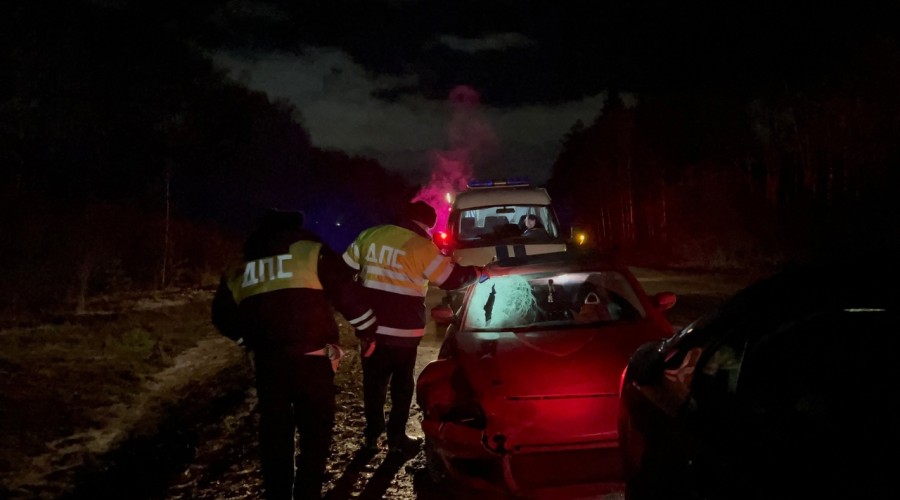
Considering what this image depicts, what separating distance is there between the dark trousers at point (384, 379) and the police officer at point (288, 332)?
1271 millimetres

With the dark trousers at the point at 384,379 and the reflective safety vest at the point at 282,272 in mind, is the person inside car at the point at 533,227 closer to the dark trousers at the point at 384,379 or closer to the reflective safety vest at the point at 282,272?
the dark trousers at the point at 384,379

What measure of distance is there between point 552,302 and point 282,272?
2.57 m

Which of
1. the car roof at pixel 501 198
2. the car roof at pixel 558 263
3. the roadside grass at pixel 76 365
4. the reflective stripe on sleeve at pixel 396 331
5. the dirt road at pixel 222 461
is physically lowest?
the dirt road at pixel 222 461

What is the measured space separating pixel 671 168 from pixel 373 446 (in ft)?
123

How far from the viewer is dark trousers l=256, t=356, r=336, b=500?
3.86 meters

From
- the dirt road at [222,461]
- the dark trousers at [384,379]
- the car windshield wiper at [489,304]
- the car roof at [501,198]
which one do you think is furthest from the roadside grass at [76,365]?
the car roof at [501,198]

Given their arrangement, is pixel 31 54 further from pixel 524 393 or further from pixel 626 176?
pixel 626 176

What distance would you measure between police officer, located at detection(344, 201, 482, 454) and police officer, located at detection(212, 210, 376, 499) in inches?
44.0

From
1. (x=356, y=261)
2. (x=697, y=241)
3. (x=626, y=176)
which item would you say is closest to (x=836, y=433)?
(x=356, y=261)

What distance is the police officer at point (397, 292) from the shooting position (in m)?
5.18

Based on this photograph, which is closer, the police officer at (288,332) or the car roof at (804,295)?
the car roof at (804,295)

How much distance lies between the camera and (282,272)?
381 centimetres

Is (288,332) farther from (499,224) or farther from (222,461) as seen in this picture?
(499,224)

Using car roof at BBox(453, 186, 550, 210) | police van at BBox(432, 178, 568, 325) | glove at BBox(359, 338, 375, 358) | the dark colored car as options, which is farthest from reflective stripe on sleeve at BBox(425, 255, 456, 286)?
car roof at BBox(453, 186, 550, 210)
